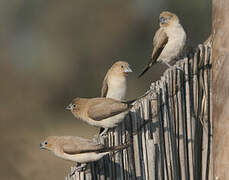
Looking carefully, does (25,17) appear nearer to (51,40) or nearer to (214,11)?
(51,40)

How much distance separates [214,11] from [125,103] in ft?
3.58

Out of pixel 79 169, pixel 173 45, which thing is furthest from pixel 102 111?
pixel 173 45

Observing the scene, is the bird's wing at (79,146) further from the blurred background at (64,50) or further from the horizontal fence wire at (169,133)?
the blurred background at (64,50)

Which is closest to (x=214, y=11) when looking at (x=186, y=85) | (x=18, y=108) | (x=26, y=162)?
(x=186, y=85)

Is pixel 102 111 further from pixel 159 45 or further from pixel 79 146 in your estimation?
pixel 159 45

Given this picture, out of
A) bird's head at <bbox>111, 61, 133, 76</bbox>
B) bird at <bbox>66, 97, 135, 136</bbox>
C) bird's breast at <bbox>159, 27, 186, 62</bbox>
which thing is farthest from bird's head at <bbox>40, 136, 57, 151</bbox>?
bird's breast at <bbox>159, 27, 186, 62</bbox>

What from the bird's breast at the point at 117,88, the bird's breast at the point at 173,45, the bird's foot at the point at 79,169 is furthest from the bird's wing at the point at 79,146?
the bird's breast at the point at 173,45

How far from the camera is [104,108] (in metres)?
4.87

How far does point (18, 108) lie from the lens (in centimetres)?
1051

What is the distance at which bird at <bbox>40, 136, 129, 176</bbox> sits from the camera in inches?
165

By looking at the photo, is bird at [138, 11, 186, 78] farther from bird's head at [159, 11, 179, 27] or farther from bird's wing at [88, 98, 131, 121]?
bird's wing at [88, 98, 131, 121]

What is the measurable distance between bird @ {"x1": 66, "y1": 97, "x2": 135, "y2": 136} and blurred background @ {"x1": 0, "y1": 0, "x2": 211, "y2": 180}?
5.14 m

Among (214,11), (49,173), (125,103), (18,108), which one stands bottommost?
(49,173)

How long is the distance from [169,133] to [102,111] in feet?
2.08
